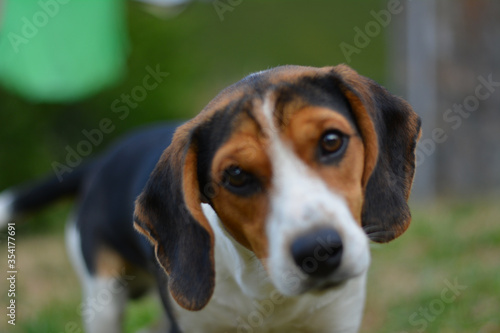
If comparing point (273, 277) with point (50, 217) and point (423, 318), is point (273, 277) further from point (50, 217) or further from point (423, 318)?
point (50, 217)

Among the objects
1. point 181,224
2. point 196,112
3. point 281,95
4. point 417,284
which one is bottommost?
point 196,112

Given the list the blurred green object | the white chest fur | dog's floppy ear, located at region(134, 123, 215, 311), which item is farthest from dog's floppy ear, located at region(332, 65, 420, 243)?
the blurred green object

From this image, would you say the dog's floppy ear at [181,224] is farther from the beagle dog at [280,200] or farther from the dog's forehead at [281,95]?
the dog's forehead at [281,95]

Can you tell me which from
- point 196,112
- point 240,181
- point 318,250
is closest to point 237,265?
point 240,181

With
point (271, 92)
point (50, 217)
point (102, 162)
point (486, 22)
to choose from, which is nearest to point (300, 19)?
point (486, 22)

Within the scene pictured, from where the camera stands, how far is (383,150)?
129 inches

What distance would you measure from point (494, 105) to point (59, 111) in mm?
5752

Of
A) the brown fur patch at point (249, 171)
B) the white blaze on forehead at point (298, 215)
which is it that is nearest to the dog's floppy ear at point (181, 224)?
the brown fur patch at point (249, 171)

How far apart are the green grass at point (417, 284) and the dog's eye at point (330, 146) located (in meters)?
2.01

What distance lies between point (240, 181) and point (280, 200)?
23 centimetres

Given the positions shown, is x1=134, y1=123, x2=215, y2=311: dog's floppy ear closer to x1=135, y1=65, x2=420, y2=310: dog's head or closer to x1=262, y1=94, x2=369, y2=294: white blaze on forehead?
x1=135, y1=65, x2=420, y2=310: dog's head

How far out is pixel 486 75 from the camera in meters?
9.80

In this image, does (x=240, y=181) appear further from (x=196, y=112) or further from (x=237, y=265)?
(x=196, y=112)

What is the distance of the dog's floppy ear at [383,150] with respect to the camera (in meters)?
3.22
